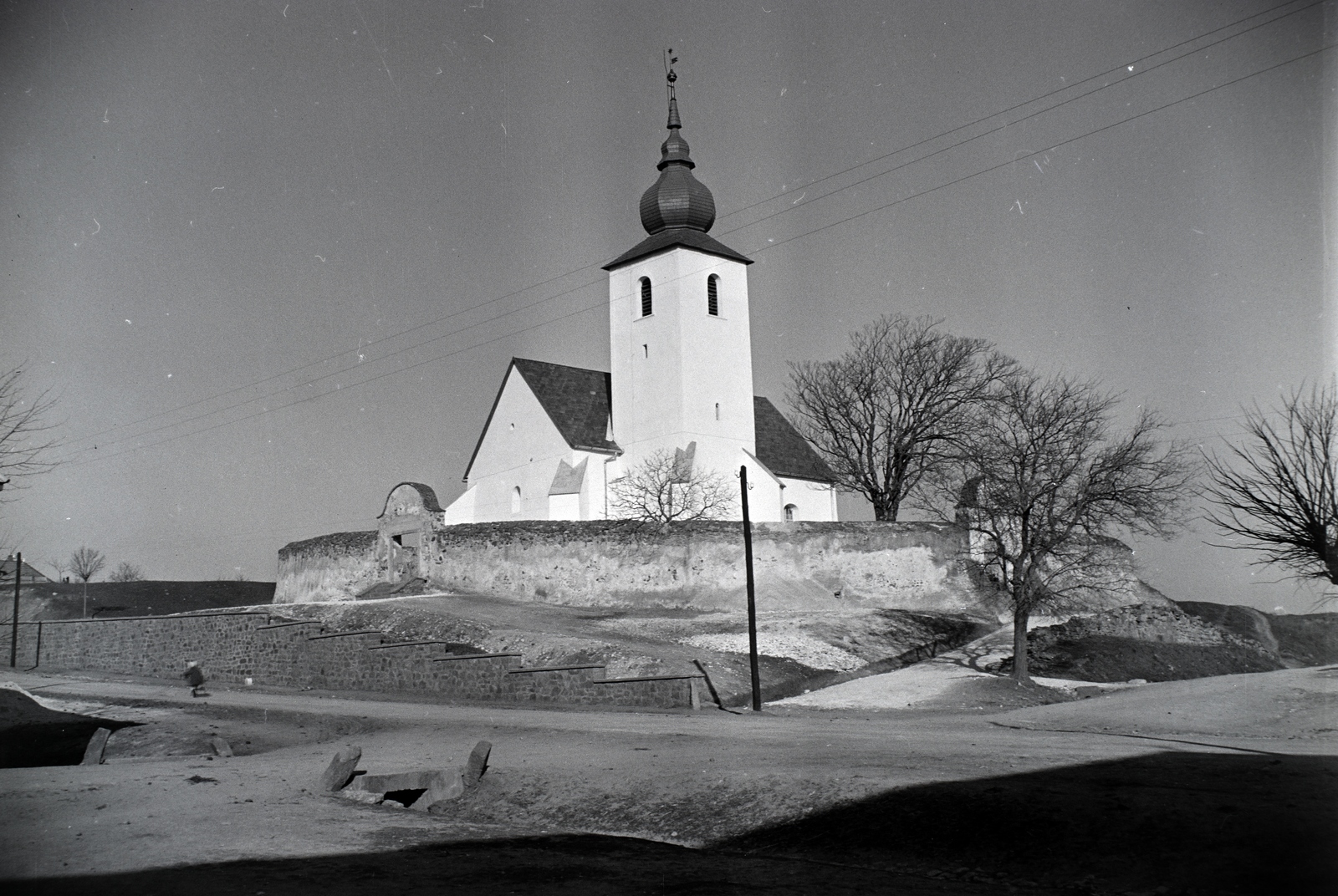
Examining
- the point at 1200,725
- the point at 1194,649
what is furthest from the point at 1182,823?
the point at 1194,649

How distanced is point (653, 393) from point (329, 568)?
13.5 metres

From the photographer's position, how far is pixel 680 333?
41750 mm

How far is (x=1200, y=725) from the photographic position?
49.8 feet

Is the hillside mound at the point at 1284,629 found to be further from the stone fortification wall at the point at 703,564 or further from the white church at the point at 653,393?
the white church at the point at 653,393

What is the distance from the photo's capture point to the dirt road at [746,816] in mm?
8375

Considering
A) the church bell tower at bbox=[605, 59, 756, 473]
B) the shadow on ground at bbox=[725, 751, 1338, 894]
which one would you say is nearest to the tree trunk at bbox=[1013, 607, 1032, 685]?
the shadow on ground at bbox=[725, 751, 1338, 894]

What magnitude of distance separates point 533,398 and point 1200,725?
30.9m

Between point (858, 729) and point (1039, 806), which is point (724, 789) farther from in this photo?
point (858, 729)

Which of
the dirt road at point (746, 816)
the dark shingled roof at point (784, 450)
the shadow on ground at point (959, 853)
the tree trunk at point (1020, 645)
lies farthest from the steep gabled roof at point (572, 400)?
the shadow on ground at point (959, 853)

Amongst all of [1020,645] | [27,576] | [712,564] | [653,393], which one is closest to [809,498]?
[653,393]

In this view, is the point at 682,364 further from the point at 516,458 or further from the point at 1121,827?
the point at 1121,827

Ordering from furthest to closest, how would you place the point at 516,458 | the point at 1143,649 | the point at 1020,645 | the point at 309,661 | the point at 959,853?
the point at 516,458
the point at 1143,649
the point at 309,661
the point at 1020,645
the point at 959,853

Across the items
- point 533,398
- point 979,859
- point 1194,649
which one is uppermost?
point 533,398

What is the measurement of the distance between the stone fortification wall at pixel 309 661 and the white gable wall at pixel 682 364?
16.6 meters
